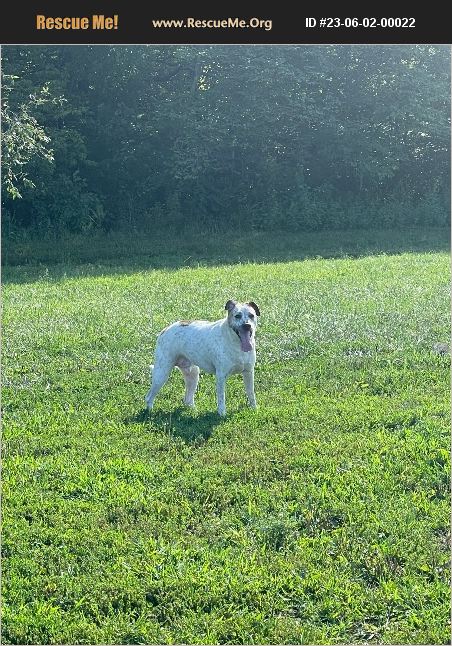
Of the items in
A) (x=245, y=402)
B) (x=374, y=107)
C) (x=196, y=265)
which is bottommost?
(x=245, y=402)

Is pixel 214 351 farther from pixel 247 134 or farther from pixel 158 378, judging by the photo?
pixel 247 134

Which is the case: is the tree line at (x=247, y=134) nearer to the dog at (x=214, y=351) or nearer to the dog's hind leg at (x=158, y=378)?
the dog at (x=214, y=351)

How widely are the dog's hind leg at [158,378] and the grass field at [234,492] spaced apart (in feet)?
0.70

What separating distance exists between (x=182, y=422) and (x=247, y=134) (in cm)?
2496

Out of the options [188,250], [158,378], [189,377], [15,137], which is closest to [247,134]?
[188,250]

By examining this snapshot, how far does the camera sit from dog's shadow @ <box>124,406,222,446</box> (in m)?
7.51

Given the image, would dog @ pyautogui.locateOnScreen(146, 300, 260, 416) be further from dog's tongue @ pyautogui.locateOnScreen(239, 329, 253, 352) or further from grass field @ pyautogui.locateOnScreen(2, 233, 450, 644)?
Answer: grass field @ pyautogui.locateOnScreen(2, 233, 450, 644)

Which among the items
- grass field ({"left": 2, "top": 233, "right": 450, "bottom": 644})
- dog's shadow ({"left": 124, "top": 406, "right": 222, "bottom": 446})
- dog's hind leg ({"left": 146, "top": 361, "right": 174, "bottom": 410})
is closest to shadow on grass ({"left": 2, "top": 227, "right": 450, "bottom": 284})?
grass field ({"left": 2, "top": 233, "right": 450, "bottom": 644})

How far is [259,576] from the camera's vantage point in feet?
16.4

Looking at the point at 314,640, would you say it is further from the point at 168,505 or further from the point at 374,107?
the point at 374,107

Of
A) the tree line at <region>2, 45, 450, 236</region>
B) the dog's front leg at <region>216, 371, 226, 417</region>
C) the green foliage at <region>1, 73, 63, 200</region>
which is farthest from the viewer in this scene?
the tree line at <region>2, 45, 450, 236</region>

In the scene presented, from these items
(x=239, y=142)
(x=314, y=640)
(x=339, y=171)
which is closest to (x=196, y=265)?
(x=239, y=142)

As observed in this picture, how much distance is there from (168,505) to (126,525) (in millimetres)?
410

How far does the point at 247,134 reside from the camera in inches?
1236
